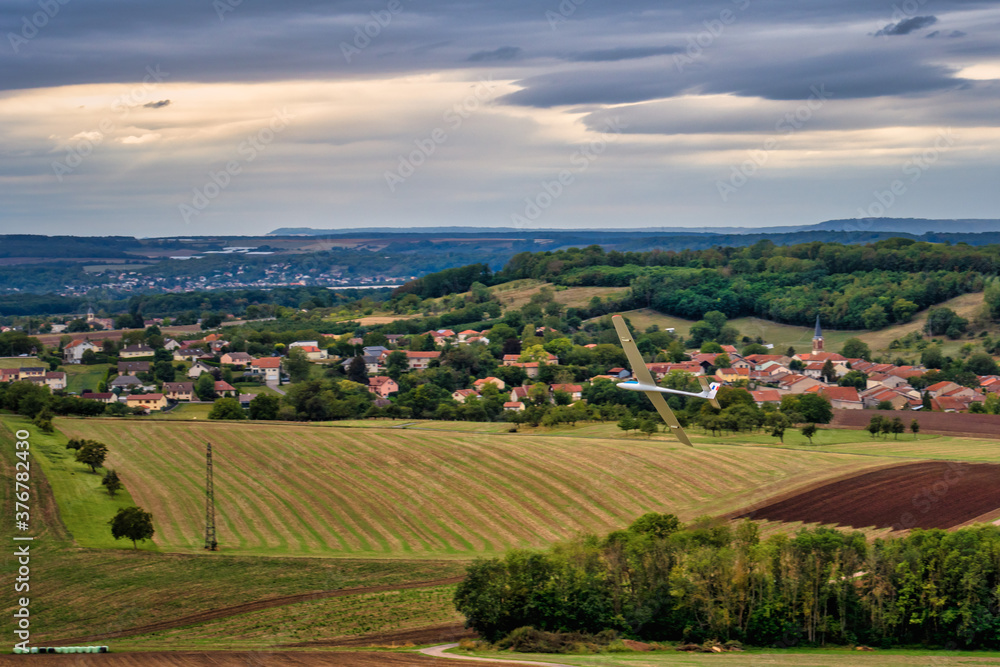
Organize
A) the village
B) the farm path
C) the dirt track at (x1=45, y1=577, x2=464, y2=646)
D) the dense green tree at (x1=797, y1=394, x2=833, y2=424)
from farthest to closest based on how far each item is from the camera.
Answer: the village, the dense green tree at (x1=797, y1=394, x2=833, y2=424), the dirt track at (x1=45, y1=577, x2=464, y2=646), the farm path

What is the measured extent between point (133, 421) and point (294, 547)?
30826 millimetres

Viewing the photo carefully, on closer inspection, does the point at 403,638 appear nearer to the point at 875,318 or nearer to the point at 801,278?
the point at 875,318

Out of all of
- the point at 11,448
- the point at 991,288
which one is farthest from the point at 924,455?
the point at 991,288

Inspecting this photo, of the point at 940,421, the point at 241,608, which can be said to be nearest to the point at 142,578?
the point at 241,608

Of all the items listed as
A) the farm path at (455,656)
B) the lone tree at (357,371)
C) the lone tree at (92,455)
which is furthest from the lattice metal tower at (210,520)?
the lone tree at (357,371)

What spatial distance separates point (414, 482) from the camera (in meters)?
57.9

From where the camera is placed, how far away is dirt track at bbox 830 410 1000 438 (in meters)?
75.1

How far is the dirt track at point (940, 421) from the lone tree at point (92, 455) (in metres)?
56.3

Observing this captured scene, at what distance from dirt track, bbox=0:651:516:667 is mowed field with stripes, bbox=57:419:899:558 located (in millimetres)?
13811

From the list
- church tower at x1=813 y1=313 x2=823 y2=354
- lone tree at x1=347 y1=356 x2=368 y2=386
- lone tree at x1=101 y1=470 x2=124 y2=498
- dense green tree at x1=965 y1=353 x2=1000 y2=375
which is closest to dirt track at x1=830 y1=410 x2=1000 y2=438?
dense green tree at x1=965 y1=353 x2=1000 y2=375

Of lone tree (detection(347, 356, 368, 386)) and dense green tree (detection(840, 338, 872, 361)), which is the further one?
dense green tree (detection(840, 338, 872, 361))

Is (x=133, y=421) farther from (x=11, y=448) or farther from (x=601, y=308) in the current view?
(x=601, y=308)

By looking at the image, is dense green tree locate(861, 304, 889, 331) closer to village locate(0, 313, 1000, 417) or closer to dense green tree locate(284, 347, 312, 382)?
village locate(0, 313, 1000, 417)

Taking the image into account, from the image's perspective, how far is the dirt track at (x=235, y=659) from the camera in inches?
1219
